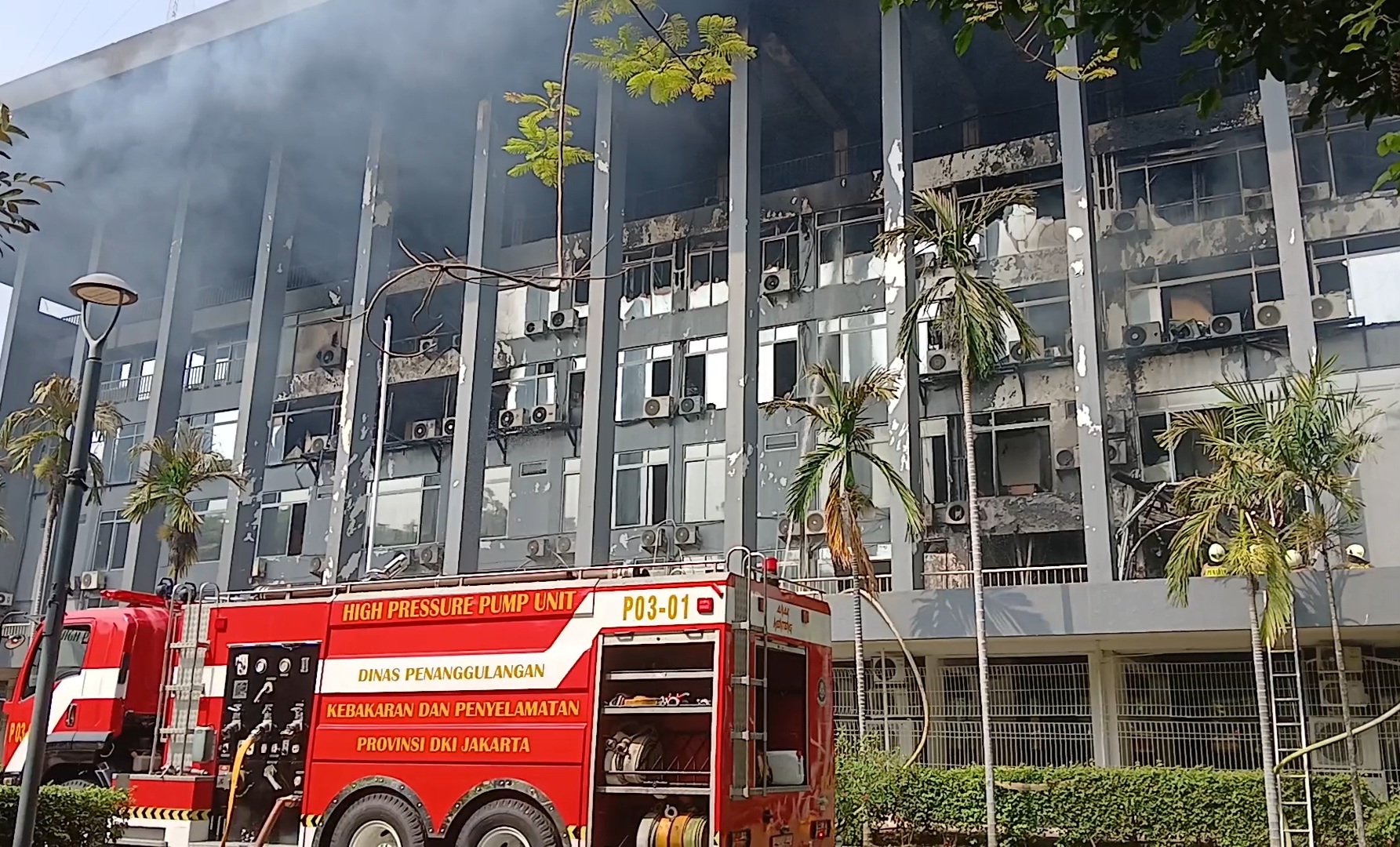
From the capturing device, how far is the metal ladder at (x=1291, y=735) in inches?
572

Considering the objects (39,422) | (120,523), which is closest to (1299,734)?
(39,422)

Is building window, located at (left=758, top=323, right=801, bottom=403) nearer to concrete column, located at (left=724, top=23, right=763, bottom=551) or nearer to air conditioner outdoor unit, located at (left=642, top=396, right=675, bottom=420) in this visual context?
air conditioner outdoor unit, located at (left=642, top=396, right=675, bottom=420)

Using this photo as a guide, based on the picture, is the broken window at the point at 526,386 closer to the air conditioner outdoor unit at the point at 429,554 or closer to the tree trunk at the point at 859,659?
the air conditioner outdoor unit at the point at 429,554

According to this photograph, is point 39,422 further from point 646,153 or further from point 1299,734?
point 1299,734

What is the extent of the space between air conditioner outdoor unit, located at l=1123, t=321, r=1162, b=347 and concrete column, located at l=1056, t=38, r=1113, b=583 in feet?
14.1

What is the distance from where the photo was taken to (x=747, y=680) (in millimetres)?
9570

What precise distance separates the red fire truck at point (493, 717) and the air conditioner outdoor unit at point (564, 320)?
58.6 feet

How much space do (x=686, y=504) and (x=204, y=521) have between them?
15.9 m

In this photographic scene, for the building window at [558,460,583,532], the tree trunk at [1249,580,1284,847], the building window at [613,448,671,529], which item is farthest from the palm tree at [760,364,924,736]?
the building window at [558,460,583,532]

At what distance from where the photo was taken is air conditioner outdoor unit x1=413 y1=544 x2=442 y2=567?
1179 inches

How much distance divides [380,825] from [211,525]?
26889 millimetres

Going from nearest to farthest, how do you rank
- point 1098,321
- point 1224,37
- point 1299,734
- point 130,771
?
point 1224,37, point 130,771, point 1299,734, point 1098,321

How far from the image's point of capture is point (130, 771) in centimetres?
1251

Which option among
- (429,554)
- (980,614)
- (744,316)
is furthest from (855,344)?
(429,554)
